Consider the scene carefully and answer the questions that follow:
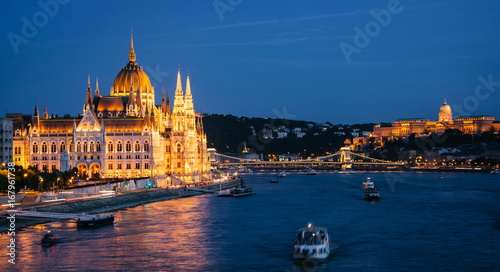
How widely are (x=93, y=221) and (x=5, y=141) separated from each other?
113 feet

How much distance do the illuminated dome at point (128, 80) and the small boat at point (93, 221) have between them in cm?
5299

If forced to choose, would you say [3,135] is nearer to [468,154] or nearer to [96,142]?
[96,142]

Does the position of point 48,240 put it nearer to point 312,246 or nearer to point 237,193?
point 312,246

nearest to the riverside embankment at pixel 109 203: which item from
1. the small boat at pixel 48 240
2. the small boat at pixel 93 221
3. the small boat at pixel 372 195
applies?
the small boat at pixel 93 221

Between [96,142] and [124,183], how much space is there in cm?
1318

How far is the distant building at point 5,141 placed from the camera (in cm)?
8069

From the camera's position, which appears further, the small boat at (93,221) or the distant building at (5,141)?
the distant building at (5,141)

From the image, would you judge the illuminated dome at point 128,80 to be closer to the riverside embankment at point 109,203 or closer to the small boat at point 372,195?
the riverside embankment at point 109,203

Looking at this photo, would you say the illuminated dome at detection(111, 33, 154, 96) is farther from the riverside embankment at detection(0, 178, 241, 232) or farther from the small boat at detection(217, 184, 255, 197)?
the small boat at detection(217, 184, 255, 197)

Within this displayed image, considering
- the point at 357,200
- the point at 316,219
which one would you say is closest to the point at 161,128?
the point at 357,200

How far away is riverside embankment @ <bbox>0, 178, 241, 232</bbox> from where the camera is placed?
5113cm

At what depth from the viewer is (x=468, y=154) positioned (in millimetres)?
189625
